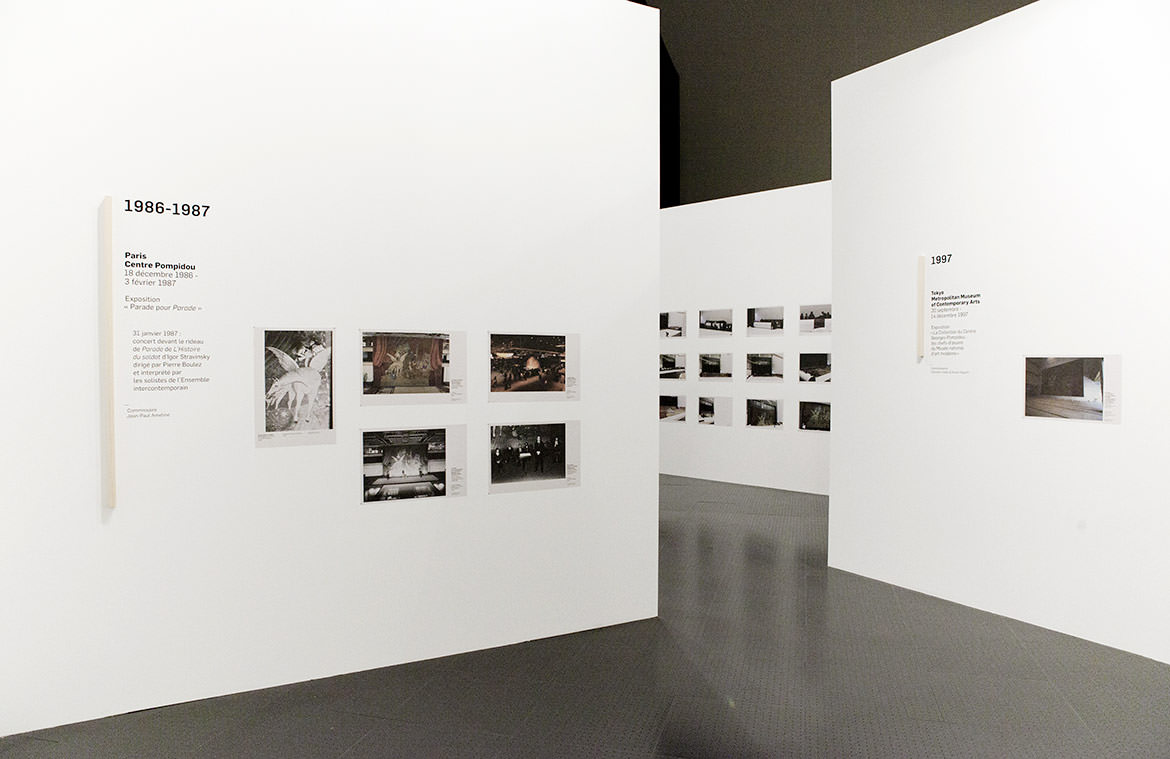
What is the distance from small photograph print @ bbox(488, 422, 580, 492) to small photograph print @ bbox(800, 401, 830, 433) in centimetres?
569

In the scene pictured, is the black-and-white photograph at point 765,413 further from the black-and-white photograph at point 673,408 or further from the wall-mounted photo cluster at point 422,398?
the wall-mounted photo cluster at point 422,398

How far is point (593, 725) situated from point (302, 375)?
2.25 m

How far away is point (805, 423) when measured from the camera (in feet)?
33.7

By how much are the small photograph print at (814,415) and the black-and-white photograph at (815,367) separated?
0.30m

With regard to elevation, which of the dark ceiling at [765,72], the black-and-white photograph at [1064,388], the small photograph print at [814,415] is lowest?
the small photograph print at [814,415]

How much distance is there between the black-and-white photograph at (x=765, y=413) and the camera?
10508 mm

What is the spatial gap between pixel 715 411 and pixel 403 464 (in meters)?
7.03

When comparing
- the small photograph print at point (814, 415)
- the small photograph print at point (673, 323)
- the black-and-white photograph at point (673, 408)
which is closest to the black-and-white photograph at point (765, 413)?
the small photograph print at point (814, 415)

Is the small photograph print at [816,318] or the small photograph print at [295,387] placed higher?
A: the small photograph print at [816,318]

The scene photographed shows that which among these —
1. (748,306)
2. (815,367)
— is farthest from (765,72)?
(815,367)

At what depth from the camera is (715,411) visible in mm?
11164

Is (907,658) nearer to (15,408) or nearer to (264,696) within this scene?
(264,696)

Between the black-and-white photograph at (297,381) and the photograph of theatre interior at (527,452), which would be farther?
the photograph of theatre interior at (527,452)

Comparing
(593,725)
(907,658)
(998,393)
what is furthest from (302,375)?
(998,393)
